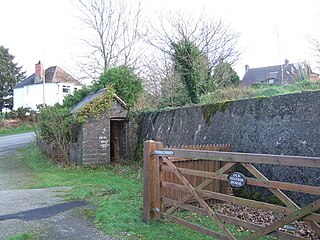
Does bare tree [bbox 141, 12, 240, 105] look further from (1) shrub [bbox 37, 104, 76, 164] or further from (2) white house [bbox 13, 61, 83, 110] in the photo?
(2) white house [bbox 13, 61, 83, 110]

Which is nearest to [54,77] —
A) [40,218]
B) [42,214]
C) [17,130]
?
[17,130]

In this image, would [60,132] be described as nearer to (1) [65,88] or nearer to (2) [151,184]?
(2) [151,184]

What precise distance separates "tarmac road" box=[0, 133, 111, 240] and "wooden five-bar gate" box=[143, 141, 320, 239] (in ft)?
4.07

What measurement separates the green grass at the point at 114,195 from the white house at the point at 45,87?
A: 2691 cm

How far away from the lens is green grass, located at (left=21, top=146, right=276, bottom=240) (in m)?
5.34

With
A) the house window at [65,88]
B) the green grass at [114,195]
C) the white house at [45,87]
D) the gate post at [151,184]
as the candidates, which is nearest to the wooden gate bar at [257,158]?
the gate post at [151,184]

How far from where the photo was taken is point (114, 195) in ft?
26.8

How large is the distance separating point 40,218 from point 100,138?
7769 millimetres

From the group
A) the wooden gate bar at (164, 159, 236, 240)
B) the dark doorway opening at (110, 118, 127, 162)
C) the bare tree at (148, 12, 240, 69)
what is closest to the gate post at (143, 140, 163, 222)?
the wooden gate bar at (164, 159, 236, 240)

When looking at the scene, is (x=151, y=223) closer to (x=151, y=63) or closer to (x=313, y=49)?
(x=313, y=49)

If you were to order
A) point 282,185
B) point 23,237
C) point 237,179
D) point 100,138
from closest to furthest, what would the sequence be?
point 282,185 → point 237,179 → point 23,237 → point 100,138

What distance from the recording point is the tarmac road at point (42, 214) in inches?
211

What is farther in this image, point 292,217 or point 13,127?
point 13,127

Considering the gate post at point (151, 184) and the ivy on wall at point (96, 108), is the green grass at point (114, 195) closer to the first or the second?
the gate post at point (151, 184)
